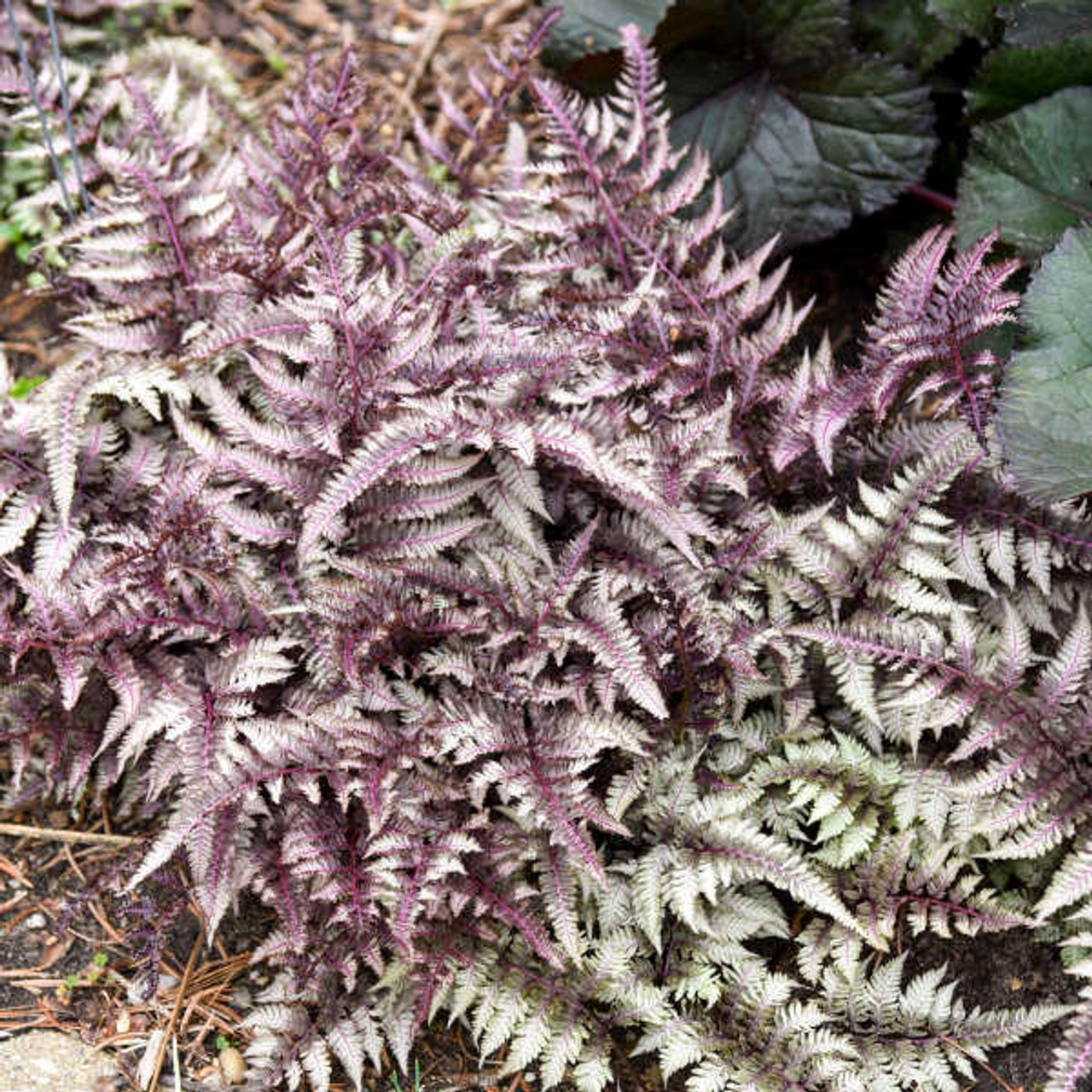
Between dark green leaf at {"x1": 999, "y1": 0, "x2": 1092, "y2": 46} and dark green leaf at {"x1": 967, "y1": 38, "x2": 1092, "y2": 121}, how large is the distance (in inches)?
0.9

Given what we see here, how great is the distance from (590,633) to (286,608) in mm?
600

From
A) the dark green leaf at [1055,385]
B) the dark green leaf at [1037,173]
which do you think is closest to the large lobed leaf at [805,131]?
the dark green leaf at [1037,173]

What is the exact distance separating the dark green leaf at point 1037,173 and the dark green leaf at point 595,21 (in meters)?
0.96

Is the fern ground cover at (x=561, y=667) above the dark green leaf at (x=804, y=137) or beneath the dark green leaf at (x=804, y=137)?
beneath

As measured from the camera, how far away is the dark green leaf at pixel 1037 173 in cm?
280

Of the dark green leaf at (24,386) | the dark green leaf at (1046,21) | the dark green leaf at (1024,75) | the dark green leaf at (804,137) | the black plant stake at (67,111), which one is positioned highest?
the dark green leaf at (1046,21)

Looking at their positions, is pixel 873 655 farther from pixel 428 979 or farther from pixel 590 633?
pixel 428 979

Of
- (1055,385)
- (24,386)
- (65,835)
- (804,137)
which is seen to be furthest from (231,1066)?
(804,137)

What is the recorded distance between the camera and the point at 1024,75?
293 cm

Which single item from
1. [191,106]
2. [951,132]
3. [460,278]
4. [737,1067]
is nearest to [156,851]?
[737,1067]

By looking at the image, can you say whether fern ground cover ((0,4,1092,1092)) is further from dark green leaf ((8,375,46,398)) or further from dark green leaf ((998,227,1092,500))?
dark green leaf ((8,375,46,398))

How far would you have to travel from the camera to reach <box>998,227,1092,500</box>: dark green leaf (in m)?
2.23

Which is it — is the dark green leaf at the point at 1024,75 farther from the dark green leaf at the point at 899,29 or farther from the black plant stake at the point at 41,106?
the black plant stake at the point at 41,106

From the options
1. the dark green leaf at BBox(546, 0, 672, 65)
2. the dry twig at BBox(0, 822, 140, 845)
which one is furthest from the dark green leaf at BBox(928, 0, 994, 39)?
the dry twig at BBox(0, 822, 140, 845)
